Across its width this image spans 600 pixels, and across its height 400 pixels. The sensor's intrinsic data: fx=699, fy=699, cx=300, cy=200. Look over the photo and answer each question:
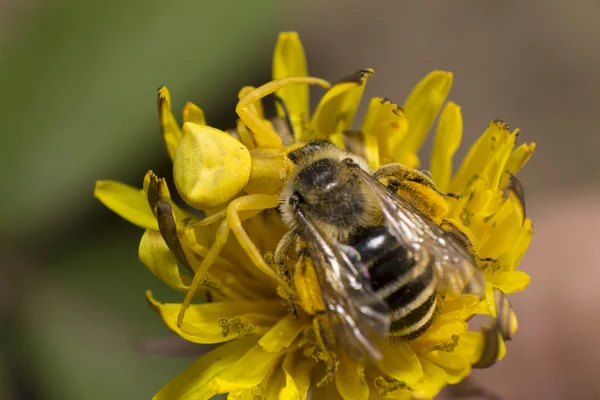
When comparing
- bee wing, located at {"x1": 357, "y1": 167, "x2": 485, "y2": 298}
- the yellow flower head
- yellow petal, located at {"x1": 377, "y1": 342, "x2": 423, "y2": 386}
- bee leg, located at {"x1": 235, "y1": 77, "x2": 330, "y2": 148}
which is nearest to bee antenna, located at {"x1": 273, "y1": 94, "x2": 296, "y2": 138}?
the yellow flower head

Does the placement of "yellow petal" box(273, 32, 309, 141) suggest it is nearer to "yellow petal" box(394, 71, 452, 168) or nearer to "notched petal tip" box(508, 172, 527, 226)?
"yellow petal" box(394, 71, 452, 168)

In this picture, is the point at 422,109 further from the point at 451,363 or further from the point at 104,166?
the point at 104,166

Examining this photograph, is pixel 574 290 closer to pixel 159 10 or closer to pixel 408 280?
pixel 408 280

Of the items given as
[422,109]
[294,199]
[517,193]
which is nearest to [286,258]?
[294,199]

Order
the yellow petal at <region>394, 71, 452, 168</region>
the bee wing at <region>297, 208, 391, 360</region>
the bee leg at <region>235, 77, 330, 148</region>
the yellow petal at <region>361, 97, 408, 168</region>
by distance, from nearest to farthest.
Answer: the bee wing at <region>297, 208, 391, 360</region> → the bee leg at <region>235, 77, 330, 148</region> → the yellow petal at <region>361, 97, 408, 168</region> → the yellow petal at <region>394, 71, 452, 168</region>

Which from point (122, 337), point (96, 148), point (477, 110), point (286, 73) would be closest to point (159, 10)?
point (96, 148)

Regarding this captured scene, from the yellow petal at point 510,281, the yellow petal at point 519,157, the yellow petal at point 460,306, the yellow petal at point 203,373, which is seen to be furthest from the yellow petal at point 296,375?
the yellow petal at point 519,157

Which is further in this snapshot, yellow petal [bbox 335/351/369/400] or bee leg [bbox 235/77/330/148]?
bee leg [bbox 235/77/330/148]
